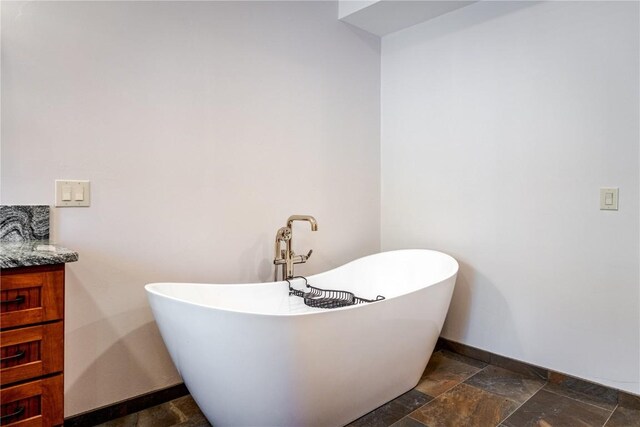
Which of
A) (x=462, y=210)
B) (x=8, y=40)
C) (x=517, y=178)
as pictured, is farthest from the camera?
(x=462, y=210)

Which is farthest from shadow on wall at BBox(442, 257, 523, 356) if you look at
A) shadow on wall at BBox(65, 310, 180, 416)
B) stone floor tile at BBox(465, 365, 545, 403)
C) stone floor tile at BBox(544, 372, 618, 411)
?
shadow on wall at BBox(65, 310, 180, 416)

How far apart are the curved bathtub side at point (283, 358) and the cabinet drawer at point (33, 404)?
0.42 meters

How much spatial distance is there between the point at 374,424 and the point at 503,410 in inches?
25.3

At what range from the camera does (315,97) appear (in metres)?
2.62

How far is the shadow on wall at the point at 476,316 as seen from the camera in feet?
7.87

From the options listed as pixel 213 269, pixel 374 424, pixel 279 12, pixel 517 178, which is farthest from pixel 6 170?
pixel 517 178

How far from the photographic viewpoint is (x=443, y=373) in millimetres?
2336

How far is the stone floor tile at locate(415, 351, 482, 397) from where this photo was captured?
2.14 metres

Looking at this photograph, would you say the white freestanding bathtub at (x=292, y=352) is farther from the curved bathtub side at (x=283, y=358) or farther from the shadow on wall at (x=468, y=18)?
the shadow on wall at (x=468, y=18)

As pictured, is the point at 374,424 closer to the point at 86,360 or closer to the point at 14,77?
the point at 86,360

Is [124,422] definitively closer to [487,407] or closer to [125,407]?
[125,407]

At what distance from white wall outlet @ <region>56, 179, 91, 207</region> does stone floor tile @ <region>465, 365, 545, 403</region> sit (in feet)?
6.99

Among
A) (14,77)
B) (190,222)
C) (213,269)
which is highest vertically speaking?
(14,77)

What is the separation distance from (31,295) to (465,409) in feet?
6.04
